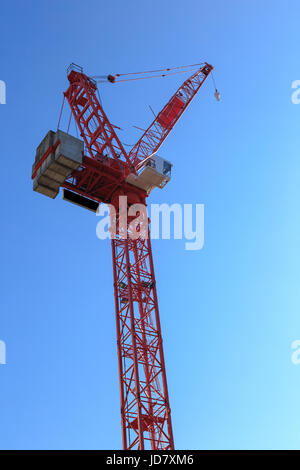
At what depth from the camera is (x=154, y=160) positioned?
45375 millimetres

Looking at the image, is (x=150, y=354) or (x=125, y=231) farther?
(x=125, y=231)

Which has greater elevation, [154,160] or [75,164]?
[154,160]

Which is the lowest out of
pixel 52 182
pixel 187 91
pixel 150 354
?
pixel 150 354

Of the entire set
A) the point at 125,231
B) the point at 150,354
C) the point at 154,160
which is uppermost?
the point at 154,160

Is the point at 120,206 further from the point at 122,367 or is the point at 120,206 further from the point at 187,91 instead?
the point at 187,91
